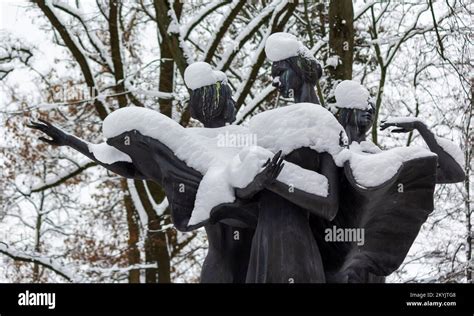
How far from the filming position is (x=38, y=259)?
14391mm

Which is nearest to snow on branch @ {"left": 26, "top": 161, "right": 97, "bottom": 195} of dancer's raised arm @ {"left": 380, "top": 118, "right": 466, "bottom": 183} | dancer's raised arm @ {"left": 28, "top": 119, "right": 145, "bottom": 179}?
dancer's raised arm @ {"left": 28, "top": 119, "right": 145, "bottom": 179}

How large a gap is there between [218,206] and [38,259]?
8.44 meters

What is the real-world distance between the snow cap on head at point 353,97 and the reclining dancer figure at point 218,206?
2.32 feet

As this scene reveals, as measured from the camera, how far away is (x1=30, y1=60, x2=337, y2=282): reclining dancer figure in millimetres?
6453

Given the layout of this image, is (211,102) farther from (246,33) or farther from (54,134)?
(246,33)

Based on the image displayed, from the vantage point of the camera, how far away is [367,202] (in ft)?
21.9

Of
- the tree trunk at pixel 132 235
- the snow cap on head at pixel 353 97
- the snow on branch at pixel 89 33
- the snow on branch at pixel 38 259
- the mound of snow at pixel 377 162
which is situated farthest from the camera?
the snow on branch at pixel 89 33

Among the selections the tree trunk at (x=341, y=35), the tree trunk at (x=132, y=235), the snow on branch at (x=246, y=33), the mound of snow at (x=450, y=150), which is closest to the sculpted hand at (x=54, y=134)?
the mound of snow at (x=450, y=150)

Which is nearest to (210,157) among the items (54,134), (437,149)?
(54,134)

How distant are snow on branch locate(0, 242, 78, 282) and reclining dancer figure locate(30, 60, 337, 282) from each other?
750 centimetres

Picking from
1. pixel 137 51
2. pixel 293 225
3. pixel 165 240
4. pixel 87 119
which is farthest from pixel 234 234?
pixel 137 51

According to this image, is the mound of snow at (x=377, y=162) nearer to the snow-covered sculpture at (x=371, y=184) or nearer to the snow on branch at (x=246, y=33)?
the snow-covered sculpture at (x=371, y=184)

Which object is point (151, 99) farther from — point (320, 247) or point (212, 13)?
point (320, 247)

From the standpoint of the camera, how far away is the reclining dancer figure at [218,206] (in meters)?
6.45
